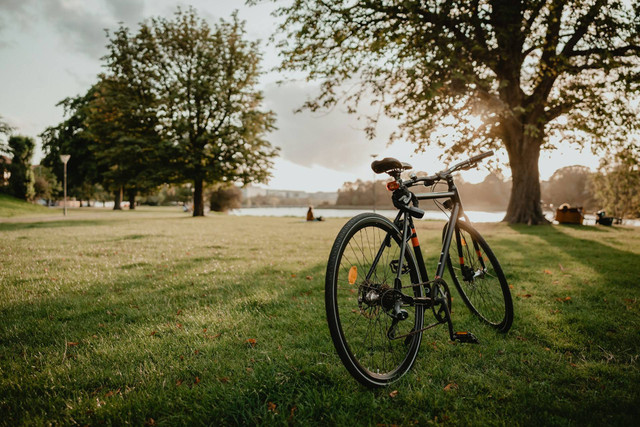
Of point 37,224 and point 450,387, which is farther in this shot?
point 37,224

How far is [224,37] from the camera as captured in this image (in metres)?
25.2

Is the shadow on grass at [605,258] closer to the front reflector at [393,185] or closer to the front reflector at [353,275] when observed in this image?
the front reflector at [393,185]

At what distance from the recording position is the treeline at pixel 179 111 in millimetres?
23094

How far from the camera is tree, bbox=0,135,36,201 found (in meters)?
35.8

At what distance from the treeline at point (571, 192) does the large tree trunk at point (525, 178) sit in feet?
14.9

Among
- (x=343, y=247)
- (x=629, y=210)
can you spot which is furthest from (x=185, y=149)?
(x=629, y=210)

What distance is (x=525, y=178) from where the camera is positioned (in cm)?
1622

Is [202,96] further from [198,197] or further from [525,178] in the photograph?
[525,178]

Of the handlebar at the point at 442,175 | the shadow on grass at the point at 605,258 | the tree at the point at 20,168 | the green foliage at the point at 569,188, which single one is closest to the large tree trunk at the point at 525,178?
the shadow on grass at the point at 605,258

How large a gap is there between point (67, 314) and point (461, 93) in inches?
467

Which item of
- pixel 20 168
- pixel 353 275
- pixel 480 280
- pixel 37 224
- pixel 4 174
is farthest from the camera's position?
pixel 20 168

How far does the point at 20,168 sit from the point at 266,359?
4779 cm

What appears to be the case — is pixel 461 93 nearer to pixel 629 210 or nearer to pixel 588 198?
pixel 629 210

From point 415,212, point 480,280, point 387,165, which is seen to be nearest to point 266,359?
point 415,212
